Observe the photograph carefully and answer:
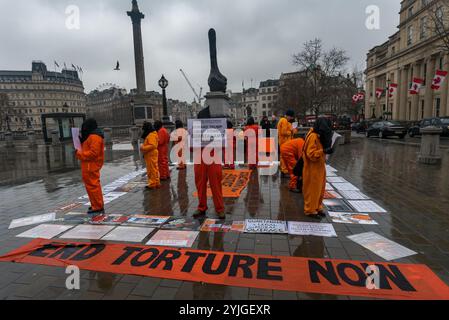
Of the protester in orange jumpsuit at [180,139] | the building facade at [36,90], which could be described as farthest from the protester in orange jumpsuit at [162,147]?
the building facade at [36,90]

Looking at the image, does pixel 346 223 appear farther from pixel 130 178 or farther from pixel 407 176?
pixel 130 178

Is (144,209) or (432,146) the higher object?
(432,146)

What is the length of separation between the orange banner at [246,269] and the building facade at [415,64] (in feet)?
116

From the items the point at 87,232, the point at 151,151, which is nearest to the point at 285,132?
the point at 151,151

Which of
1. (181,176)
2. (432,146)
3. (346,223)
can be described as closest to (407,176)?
(432,146)

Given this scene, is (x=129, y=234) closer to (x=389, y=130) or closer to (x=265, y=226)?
(x=265, y=226)

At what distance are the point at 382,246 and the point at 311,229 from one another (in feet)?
3.29

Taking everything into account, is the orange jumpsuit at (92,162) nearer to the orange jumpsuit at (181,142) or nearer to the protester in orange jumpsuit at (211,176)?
the protester in orange jumpsuit at (211,176)

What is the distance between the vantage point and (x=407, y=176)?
8.09m

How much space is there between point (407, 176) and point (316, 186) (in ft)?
17.1

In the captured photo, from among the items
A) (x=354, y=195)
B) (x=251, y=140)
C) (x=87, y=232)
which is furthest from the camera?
(x=251, y=140)

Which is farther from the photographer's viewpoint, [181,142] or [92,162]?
[181,142]

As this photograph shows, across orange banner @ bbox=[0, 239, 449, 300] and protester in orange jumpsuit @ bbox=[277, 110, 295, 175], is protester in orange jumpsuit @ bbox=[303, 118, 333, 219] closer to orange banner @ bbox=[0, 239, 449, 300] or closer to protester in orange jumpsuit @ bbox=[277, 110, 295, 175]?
orange banner @ bbox=[0, 239, 449, 300]

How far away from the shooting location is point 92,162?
4996mm
